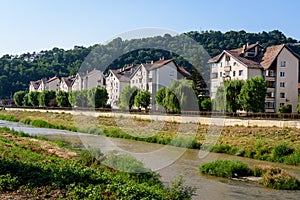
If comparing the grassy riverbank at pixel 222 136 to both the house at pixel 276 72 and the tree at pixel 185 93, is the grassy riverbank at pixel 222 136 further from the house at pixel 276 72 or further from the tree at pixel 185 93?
the house at pixel 276 72

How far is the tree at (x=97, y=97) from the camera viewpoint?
56513 mm

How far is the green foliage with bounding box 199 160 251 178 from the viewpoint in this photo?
18266 millimetres

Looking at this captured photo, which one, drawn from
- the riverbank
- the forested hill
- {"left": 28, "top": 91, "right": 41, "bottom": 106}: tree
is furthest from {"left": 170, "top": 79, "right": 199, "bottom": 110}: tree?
{"left": 28, "top": 91, "right": 41, "bottom": 106}: tree

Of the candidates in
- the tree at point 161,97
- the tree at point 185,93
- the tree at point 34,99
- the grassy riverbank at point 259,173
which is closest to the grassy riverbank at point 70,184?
the grassy riverbank at point 259,173

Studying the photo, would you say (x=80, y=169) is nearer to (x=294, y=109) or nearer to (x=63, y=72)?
(x=294, y=109)

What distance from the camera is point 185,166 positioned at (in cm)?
2102

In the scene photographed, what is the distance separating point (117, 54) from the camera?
19.1 m

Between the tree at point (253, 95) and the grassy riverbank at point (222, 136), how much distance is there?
7836 mm

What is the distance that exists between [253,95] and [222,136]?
11149 millimetres

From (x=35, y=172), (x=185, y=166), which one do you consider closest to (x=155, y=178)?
(x=35, y=172)

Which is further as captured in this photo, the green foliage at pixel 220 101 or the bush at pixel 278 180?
the green foliage at pixel 220 101

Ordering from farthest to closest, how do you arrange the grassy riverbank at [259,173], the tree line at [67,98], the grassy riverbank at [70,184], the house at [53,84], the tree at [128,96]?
1. the house at [53,84]
2. the tree line at [67,98]
3. the tree at [128,96]
4. the grassy riverbank at [259,173]
5. the grassy riverbank at [70,184]

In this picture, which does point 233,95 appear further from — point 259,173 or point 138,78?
point 259,173

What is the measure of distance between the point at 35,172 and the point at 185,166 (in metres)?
10.3
